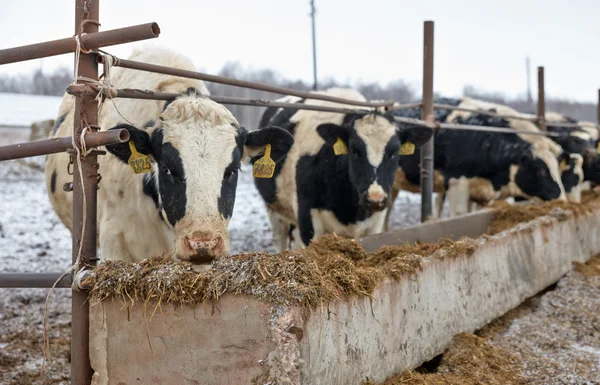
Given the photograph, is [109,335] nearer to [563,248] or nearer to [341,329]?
[341,329]

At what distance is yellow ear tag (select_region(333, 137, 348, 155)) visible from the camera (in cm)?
582

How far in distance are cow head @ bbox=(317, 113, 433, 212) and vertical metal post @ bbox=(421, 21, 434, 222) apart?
0.84 meters

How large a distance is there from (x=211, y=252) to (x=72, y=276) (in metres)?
0.65

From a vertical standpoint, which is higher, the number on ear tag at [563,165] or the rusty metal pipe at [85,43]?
the rusty metal pipe at [85,43]

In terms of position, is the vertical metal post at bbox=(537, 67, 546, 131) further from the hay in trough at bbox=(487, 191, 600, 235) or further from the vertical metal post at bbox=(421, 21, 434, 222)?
the vertical metal post at bbox=(421, 21, 434, 222)

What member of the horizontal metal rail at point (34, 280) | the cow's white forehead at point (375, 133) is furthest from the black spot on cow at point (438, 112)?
the horizontal metal rail at point (34, 280)

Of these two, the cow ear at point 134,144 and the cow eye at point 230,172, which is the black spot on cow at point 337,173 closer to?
the cow eye at point 230,172

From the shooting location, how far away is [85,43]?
2.79 m

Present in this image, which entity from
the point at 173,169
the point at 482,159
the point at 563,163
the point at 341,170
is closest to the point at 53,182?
the point at 173,169

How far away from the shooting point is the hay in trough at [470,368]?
3.15m

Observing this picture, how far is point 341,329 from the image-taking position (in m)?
2.77

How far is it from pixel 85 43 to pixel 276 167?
3926 millimetres

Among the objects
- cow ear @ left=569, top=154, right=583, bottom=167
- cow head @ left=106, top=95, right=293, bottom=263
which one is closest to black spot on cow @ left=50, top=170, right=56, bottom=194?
cow head @ left=106, top=95, right=293, bottom=263

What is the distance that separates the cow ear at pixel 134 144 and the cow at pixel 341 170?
2.29m
